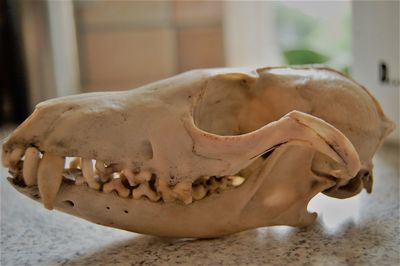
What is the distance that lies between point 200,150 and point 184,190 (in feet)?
0.15

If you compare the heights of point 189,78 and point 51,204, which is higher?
point 189,78

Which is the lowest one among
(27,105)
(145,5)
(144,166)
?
(27,105)

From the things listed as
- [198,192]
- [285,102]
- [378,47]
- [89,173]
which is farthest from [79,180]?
[378,47]

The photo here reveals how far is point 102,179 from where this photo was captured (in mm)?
549

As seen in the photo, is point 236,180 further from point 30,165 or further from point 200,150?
point 30,165

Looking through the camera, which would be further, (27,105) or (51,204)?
(27,105)

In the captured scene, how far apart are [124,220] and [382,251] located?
277mm

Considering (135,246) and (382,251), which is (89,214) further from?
→ (382,251)

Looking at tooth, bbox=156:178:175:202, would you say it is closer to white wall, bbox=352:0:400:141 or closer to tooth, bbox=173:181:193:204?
tooth, bbox=173:181:193:204

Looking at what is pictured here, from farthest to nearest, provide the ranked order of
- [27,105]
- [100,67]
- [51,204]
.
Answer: [100,67]
[27,105]
[51,204]

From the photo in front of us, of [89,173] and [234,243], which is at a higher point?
[89,173]

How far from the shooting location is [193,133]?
0.54 meters

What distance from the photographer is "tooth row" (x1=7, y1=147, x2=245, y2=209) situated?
52cm

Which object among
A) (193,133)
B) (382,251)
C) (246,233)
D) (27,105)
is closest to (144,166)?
(193,133)
